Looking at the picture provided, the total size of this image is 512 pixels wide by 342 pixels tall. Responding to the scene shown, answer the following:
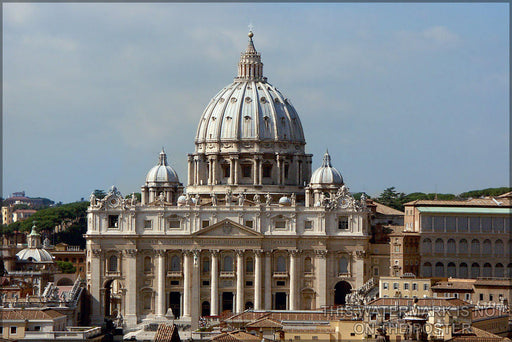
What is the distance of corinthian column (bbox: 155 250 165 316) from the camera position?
15525cm

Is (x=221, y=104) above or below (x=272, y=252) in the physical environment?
above

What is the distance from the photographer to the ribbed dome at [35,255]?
176 meters

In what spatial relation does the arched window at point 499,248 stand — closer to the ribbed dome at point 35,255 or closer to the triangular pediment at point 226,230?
the triangular pediment at point 226,230

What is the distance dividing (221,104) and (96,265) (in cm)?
3161

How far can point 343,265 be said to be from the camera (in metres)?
156

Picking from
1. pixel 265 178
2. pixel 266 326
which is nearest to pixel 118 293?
pixel 265 178

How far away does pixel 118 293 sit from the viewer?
156750mm

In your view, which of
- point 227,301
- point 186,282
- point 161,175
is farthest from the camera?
point 161,175

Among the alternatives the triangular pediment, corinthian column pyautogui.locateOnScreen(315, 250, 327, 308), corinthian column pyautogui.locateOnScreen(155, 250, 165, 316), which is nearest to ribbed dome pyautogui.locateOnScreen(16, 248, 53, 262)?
corinthian column pyautogui.locateOnScreen(155, 250, 165, 316)

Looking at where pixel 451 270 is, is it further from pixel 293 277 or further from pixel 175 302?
pixel 175 302

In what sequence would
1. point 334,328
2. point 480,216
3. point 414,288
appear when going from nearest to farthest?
point 334,328 → point 414,288 → point 480,216

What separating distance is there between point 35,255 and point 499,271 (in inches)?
1955

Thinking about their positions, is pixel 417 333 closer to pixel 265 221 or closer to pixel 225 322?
pixel 225 322

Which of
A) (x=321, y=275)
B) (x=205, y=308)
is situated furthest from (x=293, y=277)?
(x=205, y=308)
